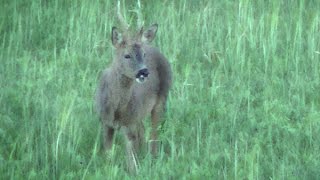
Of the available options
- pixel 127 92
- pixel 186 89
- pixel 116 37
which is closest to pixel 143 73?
pixel 127 92

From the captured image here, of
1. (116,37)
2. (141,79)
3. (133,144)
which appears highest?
(116,37)

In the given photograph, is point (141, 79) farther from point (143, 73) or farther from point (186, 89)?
point (186, 89)

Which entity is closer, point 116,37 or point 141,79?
point 141,79

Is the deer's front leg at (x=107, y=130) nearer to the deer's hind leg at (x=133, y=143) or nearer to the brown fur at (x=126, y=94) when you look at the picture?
the brown fur at (x=126, y=94)

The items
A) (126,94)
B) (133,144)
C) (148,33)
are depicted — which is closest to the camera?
(133,144)

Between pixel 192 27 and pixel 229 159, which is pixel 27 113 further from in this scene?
pixel 192 27

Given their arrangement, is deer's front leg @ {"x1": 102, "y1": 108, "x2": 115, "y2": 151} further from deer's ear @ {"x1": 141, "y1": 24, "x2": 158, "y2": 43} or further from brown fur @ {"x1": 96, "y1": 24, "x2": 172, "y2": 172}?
deer's ear @ {"x1": 141, "y1": 24, "x2": 158, "y2": 43}

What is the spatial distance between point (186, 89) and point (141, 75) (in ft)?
3.96

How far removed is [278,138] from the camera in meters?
7.57

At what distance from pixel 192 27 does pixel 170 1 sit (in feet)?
3.51

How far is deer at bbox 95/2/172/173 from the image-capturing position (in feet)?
24.8

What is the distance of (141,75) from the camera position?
7.50 metres

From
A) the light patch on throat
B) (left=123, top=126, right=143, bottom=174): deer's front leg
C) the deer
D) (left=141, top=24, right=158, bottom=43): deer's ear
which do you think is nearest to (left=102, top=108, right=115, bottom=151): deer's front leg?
the deer

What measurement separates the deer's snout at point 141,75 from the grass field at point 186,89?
1.65 ft
